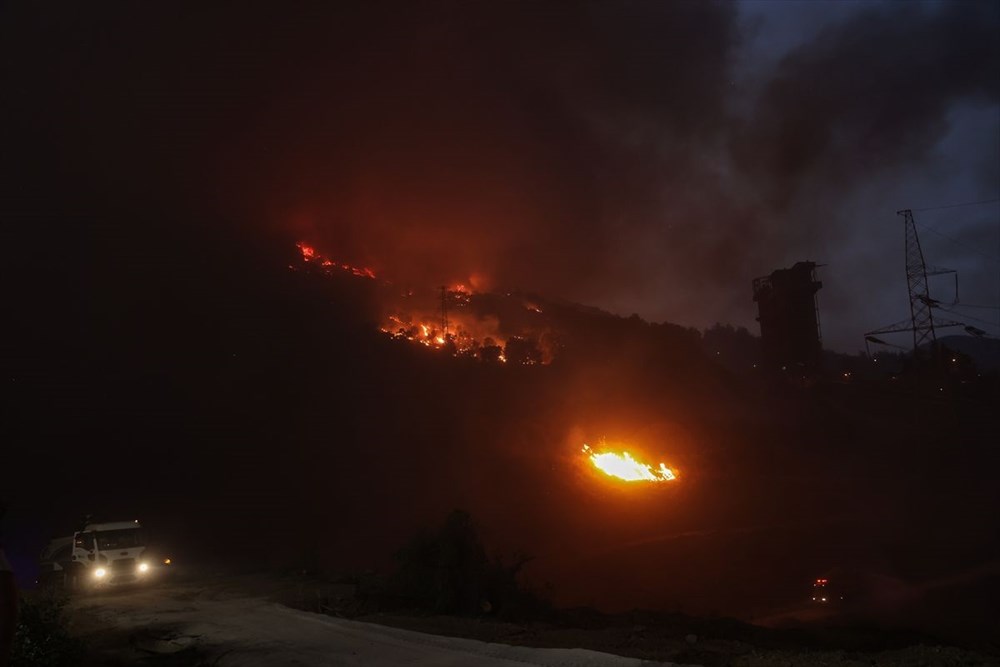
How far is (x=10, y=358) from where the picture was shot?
4772 centimetres

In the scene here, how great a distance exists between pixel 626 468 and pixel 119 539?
32.8m

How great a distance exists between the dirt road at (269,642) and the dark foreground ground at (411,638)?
0.08ft

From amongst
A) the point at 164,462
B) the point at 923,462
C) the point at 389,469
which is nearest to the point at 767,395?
the point at 923,462

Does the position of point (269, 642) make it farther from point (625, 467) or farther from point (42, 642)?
point (625, 467)

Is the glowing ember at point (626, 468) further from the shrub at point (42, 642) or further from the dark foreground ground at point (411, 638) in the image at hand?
the shrub at point (42, 642)

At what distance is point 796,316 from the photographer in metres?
73.3

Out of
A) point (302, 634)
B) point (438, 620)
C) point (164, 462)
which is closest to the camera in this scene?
point (302, 634)

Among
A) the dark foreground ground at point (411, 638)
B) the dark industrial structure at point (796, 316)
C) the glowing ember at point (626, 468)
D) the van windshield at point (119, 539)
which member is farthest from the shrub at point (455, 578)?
the dark industrial structure at point (796, 316)

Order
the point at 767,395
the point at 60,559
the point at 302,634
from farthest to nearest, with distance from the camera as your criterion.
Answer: the point at 767,395
the point at 60,559
the point at 302,634

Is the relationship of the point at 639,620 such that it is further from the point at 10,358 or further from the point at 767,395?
the point at 767,395

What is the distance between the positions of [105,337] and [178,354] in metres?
5.24

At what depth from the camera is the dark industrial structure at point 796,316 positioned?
72562 mm

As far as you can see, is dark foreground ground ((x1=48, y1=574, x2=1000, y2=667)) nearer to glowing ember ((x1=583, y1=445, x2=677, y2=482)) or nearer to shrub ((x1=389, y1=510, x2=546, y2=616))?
shrub ((x1=389, y1=510, x2=546, y2=616))

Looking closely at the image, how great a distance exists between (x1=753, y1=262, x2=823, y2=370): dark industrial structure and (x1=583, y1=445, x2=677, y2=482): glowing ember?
3268 cm
